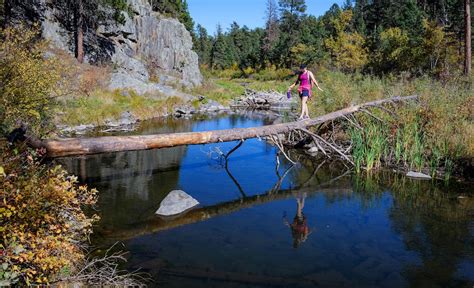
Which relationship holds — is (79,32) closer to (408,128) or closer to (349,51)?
(408,128)

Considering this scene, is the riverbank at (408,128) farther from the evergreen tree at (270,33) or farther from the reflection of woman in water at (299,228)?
the evergreen tree at (270,33)

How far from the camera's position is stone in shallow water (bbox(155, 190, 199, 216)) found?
9750 millimetres

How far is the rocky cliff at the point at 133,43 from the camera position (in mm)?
32562

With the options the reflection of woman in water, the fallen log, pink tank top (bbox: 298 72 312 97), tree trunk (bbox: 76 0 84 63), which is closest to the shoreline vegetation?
the fallen log

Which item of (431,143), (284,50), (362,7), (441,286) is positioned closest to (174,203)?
(441,286)

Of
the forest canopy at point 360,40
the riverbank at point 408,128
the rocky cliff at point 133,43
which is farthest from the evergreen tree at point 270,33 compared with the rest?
the riverbank at point 408,128

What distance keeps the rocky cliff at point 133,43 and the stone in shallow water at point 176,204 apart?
20.4 m

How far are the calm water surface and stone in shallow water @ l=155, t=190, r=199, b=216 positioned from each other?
0.95 ft

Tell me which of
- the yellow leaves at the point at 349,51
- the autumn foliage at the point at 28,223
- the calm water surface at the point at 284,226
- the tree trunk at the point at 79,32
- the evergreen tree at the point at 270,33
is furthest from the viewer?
the evergreen tree at the point at 270,33

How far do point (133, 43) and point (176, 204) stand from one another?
3528 cm

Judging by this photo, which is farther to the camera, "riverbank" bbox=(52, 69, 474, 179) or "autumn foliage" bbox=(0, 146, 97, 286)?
"riverbank" bbox=(52, 69, 474, 179)

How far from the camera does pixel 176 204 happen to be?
9.99 meters

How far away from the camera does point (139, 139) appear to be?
10203 mm

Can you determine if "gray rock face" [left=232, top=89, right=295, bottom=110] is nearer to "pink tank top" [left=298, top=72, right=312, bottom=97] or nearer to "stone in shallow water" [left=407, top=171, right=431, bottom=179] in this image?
"pink tank top" [left=298, top=72, right=312, bottom=97]
